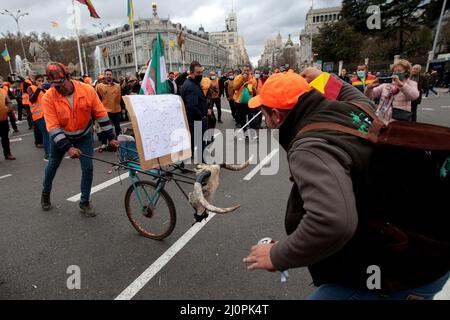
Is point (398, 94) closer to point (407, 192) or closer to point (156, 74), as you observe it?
point (156, 74)

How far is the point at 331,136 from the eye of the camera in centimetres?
119

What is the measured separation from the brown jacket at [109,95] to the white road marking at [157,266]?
619 centimetres

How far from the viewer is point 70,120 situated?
3963mm

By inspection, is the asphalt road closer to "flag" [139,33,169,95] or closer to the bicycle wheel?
the bicycle wheel

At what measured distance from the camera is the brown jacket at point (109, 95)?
28.3 ft

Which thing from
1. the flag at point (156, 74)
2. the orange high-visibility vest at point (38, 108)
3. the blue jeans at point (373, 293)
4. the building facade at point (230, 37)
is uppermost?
the building facade at point (230, 37)

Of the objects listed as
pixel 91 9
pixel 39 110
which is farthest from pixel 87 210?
pixel 91 9

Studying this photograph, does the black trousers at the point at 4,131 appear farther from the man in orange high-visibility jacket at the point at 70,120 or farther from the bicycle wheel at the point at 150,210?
the bicycle wheel at the point at 150,210

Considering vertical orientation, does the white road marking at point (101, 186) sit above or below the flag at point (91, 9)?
below

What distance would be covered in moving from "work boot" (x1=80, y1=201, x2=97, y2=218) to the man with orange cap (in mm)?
3511

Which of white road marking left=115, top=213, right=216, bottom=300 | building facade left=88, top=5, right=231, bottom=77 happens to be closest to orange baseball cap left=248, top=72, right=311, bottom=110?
white road marking left=115, top=213, right=216, bottom=300

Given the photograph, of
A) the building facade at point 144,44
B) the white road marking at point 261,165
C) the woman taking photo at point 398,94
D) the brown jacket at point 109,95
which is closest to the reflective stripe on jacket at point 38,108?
the brown jacket at point 109,95
